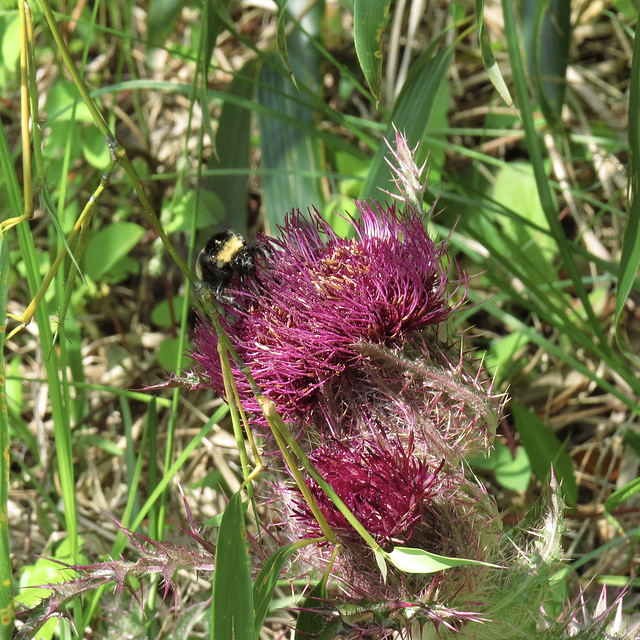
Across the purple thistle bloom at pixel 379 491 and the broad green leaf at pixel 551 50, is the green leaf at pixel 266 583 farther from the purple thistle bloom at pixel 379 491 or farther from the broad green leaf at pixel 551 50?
the broad green leaf at pixel 551 50

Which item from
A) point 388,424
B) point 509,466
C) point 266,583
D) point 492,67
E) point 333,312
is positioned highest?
point 492,67

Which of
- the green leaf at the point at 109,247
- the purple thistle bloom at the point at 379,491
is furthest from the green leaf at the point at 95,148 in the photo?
the purple thistle bloom at the point at 379,491

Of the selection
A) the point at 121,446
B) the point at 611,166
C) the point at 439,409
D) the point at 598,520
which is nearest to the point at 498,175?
the point at 611,166

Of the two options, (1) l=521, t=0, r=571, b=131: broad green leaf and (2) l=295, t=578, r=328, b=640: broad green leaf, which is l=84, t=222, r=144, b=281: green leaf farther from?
(2) l=295, t=578, r=328, b=640: broad green leaf

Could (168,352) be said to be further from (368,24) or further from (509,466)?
(368,24)

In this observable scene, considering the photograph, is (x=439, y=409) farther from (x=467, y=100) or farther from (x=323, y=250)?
(x=467, y=100)

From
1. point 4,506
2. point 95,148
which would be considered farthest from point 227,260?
point 95,148
